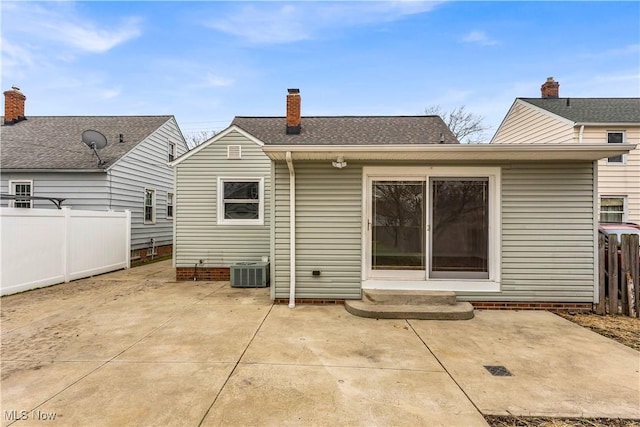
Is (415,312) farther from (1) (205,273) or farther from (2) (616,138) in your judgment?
(2) (616,138)

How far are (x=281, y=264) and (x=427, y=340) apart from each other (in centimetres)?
267

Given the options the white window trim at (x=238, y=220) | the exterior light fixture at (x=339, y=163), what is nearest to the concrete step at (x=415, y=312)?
the exterior light fixture at (x=339, y=163)

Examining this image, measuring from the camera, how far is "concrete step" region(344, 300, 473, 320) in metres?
4.59

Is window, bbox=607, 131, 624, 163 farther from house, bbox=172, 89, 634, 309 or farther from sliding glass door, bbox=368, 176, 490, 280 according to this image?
sliding glass door, bbox=368, 176, 490, 280

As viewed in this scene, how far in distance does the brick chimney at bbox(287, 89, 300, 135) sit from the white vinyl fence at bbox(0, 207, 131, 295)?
5845 mm

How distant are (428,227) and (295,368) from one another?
11.3 feet

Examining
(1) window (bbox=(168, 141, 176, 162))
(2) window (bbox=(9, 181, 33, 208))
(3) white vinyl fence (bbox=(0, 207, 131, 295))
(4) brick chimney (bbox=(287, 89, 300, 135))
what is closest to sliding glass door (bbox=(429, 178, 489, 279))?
(4) brick chimney (bbox=(287, 89, 300, 135))

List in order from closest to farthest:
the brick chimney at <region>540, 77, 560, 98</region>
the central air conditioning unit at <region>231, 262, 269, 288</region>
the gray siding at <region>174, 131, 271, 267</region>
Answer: the central air conditioning unit at <region>231, 262, 269, 288</region> → the gray siding at <region>174, 131, 271, 267</region> → the brick chimney at <region>540, 77, 560, 98</region>

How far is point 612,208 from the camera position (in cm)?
1062

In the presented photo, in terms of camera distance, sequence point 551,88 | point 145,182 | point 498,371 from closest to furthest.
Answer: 1. point 498,371
2. point 145,182
3. point 551,88

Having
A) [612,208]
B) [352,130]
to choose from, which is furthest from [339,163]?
[612,208]

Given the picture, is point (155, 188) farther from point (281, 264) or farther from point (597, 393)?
point (597, 393)

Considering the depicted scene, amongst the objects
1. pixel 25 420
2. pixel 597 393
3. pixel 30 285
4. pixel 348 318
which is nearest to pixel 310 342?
pixel 348 318

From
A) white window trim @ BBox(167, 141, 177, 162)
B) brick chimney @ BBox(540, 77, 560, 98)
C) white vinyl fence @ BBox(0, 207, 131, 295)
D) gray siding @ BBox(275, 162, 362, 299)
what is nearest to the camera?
gray siding @ BBox(275, 162, 362, 299)
